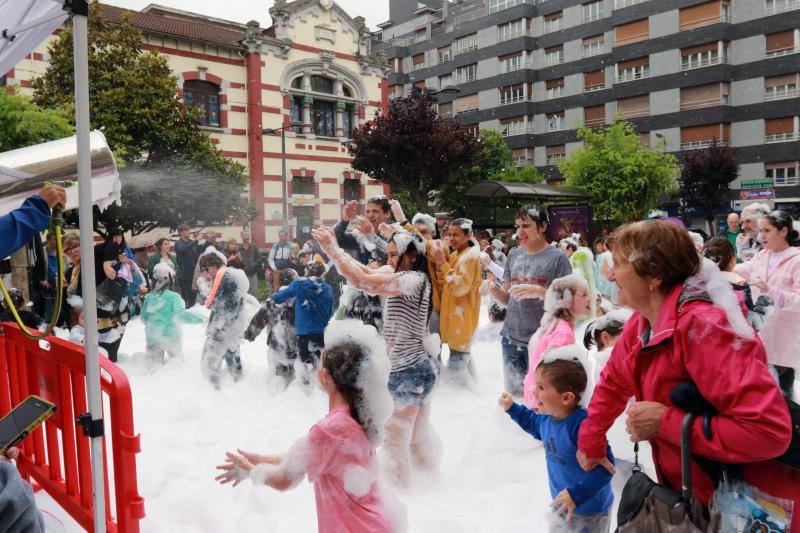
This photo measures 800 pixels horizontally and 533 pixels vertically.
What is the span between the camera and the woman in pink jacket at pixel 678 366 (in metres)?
1.60

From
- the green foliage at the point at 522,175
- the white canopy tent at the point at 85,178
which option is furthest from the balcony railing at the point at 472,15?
the white canopy tent at the point at 85,178

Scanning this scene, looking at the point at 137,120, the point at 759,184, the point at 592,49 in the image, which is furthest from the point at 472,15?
the point at 759,184

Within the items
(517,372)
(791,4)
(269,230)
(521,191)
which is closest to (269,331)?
(517,372)

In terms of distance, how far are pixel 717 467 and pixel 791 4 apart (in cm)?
3713

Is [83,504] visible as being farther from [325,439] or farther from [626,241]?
[626,241]

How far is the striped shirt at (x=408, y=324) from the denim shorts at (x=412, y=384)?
1.4 inches

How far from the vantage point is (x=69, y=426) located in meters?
3.13

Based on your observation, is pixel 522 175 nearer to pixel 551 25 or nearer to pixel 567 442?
pixel 551 25

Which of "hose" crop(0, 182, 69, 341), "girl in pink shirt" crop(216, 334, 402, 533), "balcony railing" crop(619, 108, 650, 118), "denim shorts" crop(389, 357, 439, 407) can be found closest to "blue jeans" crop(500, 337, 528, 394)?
"denim shorts" crop(389, 357, 439, 407)

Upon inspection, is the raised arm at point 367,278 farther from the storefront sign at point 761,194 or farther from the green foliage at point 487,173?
the green foliage at point 487,173

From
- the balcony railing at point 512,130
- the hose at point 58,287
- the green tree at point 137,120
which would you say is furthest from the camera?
the balcony railing at point 512,130

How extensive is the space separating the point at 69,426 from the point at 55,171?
53.1 inches

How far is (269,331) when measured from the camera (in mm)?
6457

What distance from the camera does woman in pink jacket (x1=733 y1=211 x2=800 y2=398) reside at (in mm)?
4789
